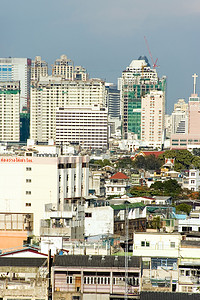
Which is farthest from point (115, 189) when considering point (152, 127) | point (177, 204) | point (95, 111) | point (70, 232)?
point (152, 127)

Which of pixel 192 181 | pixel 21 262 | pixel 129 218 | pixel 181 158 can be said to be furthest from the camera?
pixel 181 158

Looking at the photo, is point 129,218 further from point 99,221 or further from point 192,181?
point 192,181

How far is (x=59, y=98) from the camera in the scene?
17862cm

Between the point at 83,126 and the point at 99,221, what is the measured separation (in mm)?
122634

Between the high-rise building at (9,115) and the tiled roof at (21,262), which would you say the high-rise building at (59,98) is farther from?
the tiled roof at (21,262)

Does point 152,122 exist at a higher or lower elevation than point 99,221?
higher

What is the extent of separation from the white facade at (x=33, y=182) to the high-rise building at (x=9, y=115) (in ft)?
418

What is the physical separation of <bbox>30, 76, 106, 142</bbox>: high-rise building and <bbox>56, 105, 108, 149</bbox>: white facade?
1021 cm

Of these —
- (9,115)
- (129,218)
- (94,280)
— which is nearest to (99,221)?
(129,218)

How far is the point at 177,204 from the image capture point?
199 ft

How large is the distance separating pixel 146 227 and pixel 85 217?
327 cm

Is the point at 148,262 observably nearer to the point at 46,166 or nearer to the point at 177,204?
the point at 46,166

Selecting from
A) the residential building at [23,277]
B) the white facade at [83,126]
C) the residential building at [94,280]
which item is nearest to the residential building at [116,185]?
the residential building at [23,277]

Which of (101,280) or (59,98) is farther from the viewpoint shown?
(59,98)
